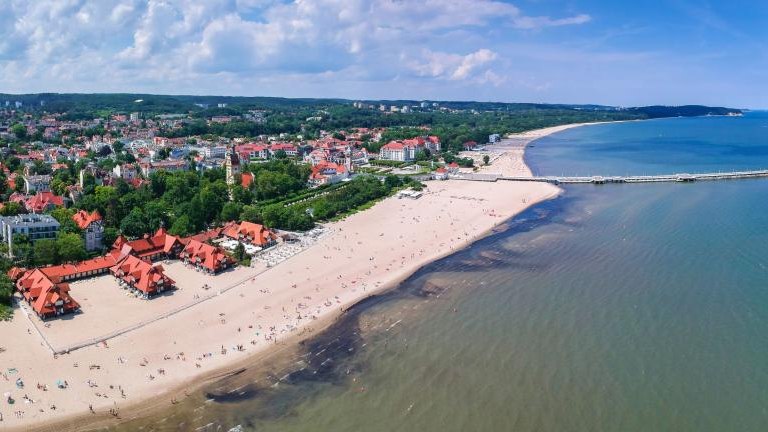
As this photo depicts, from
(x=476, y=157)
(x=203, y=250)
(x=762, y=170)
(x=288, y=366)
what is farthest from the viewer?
(x=476, y=157)

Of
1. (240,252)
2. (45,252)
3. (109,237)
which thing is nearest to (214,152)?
(109,237)

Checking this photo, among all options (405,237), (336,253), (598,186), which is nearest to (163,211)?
(336,253)

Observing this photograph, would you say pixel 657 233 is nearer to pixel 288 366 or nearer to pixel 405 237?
pixel 405 237

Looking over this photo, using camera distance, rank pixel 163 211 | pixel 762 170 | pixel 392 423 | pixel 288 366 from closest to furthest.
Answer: pixel 392 423 → pixel 288 366 → pixel 163 211 → pixel 762 170

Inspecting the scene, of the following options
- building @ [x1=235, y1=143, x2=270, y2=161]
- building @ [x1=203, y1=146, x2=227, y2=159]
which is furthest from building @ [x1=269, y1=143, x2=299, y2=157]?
building @ [x1=203, y1=146, x2=227, y2=159]

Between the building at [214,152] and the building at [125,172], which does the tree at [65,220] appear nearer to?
the building at [125,172]

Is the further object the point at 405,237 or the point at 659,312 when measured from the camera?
the point at 405,237

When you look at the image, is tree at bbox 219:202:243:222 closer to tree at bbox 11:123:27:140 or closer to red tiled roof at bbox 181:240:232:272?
red tiled roof at bbox 181:240:232:272
